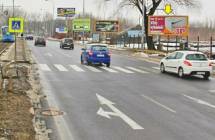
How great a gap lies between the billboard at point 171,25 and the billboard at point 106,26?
41141 millimetres

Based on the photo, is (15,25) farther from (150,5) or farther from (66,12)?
(66,12)

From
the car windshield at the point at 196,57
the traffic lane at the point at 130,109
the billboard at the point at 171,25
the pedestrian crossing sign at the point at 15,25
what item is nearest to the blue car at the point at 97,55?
the pedestrian crossing sign at the point at 15,25

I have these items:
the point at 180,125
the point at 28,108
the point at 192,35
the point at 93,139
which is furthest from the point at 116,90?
the point at 192,35

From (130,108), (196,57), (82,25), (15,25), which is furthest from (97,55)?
(82,25)

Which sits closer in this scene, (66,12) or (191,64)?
(191,64)

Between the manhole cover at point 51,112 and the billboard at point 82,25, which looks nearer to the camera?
the manhole cover at point 51,112

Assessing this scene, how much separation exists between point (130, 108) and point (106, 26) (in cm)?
8240

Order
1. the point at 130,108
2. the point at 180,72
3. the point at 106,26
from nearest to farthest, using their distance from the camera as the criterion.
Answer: the point at 130,108 → the point at 180,72 → the point at 106,26

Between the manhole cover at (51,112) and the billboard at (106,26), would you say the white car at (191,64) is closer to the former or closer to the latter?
the manhole cover at (51,112)

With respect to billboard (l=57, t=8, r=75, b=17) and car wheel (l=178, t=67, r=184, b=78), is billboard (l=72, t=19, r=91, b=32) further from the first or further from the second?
car wheel (l=178, t=67, r=184, b=78)

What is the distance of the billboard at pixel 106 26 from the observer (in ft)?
314

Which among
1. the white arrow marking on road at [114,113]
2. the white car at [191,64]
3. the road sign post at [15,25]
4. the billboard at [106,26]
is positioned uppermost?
the billboard at [106,26]

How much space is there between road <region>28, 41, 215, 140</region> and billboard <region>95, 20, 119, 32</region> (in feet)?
239

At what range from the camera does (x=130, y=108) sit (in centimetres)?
1431
